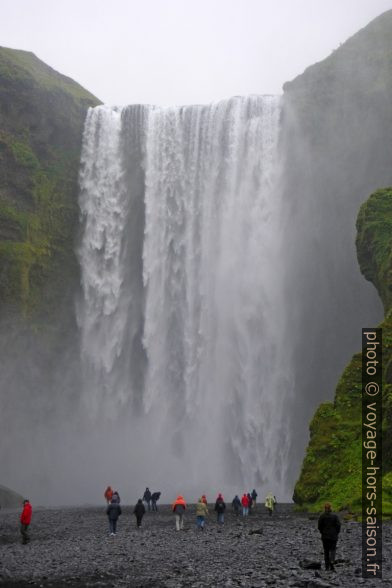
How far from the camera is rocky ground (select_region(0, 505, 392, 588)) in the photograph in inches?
532

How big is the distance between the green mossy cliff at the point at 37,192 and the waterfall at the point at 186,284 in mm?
1293

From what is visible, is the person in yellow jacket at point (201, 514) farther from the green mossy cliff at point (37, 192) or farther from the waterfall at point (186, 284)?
the green mossy cliff at point (37, 192)

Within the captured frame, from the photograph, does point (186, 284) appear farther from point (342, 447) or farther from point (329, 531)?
point (329, 531)

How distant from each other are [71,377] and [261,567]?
37.8 metres

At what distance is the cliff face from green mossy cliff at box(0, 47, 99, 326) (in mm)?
16137

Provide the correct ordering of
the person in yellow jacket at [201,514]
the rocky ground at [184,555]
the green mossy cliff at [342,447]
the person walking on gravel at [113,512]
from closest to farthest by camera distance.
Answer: the rocky ground at [184,555], the person walking on gravel at [113,512], the person in yellow jacket at [201,514], the green mossy cliff at [342,447]

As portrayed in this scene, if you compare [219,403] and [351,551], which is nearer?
[351,551]

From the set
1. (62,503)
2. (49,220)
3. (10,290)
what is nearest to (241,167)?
(49,220)

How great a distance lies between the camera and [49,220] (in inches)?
2090

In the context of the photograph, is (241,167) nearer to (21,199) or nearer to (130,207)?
(130,207)

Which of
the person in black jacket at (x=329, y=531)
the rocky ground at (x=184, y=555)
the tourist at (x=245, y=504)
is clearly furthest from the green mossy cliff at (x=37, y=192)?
the person in black jacket at (x=329, y=531)

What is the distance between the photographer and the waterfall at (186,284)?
46500 millimetres

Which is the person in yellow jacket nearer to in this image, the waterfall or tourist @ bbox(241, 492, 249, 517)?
tourist @ bbox(241, 492, 249, 517)

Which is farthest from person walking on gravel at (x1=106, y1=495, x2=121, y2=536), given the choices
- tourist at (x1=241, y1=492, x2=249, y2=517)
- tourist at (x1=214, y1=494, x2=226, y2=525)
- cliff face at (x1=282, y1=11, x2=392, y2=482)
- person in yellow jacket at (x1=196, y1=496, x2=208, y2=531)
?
cliff face at (x1=282, y1=11, x2=392, y2=482)
